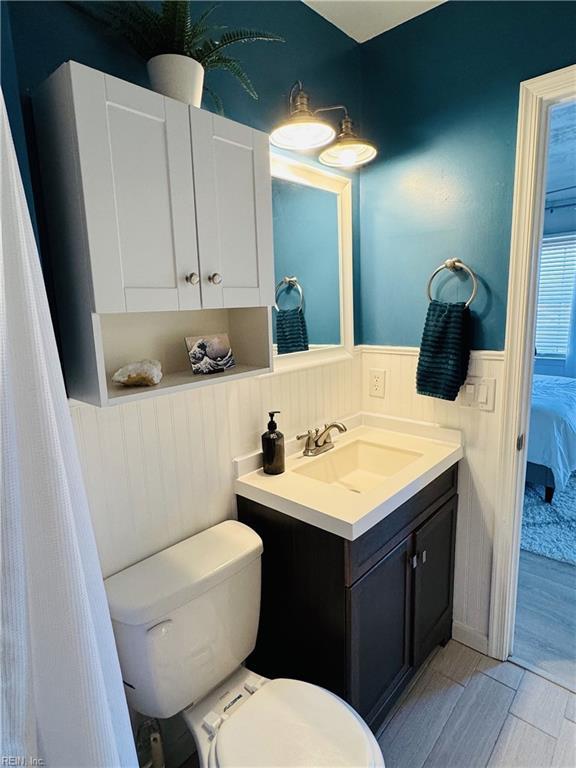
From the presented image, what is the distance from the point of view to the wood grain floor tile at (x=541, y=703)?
60.3 inches

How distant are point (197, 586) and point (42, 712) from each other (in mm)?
437

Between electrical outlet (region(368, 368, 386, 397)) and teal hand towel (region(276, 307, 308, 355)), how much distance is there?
1.37 ft

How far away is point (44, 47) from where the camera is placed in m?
1.00

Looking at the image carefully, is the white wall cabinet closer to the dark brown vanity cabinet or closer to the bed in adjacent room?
the dark brown vanity cabinet

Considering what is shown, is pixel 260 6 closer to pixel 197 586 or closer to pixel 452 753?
pixel 197 586

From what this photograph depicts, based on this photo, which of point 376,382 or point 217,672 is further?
point 376,382

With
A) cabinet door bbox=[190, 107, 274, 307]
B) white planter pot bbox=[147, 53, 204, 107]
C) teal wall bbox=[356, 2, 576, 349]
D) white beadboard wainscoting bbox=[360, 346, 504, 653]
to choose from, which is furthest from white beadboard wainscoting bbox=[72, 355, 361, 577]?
white planter pot bbox=[147, 53, 204, 107]

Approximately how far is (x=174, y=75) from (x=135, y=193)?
336 millimetres

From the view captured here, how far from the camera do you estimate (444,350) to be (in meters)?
1.70

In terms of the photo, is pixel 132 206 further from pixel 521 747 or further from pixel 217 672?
pixel 521 747

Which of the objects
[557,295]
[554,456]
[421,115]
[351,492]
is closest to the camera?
[351,492]

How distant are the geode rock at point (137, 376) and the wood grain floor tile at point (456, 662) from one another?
1638 mm

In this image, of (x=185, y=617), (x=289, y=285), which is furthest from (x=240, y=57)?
(x=185, y=617)

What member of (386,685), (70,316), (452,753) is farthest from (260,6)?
(452,753)
